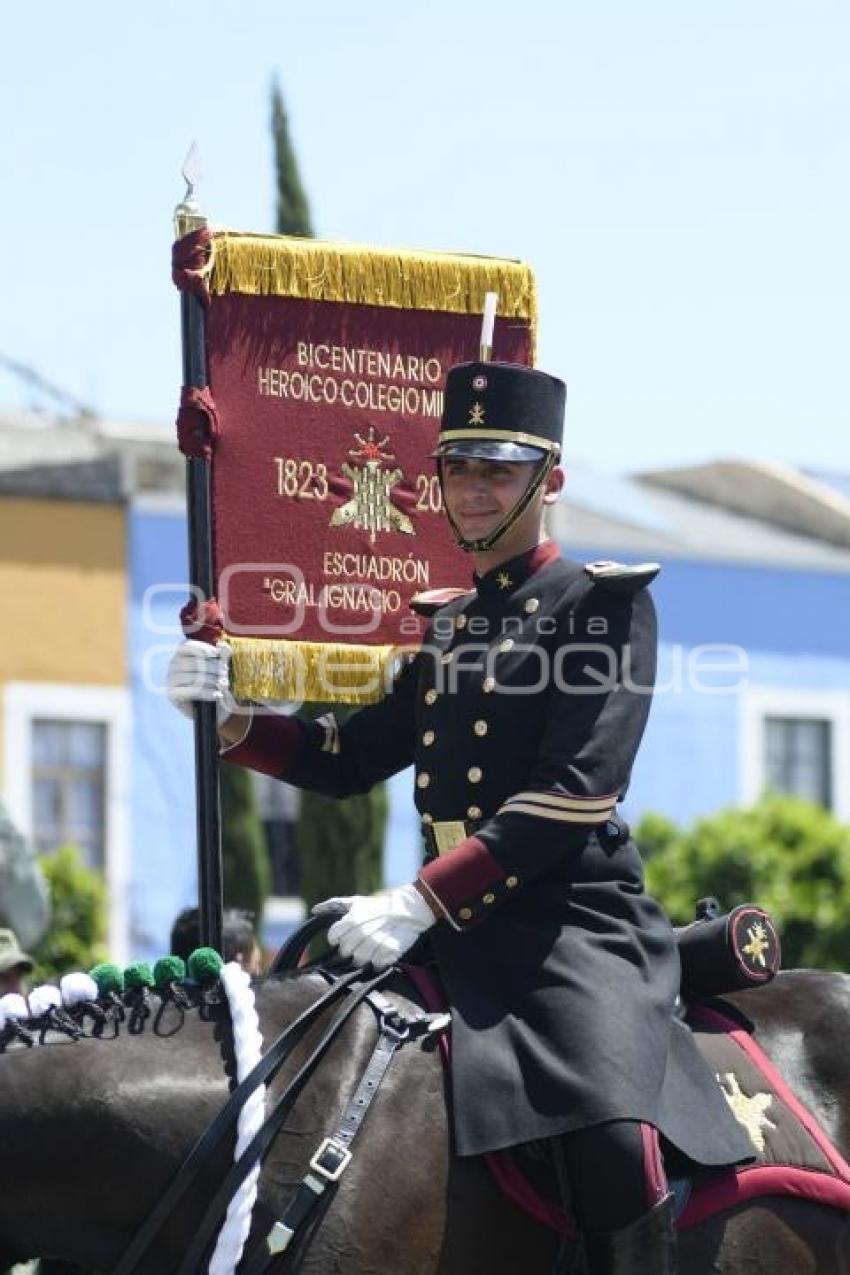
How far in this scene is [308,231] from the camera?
19.7m

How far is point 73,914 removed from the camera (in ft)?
73.2

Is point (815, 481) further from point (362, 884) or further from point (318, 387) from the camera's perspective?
point (318, 387)

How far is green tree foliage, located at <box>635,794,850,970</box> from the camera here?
76.4 feet

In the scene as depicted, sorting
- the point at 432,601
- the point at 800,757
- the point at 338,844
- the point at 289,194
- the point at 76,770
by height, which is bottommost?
the point at 800,757

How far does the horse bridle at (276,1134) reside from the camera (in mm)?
5219

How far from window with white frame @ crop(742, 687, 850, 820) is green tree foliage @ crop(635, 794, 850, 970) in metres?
3.81

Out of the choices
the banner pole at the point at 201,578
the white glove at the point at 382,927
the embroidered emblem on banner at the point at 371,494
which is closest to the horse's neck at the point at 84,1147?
the white glove at the point at 382,927

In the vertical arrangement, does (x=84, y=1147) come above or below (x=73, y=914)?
Result: above

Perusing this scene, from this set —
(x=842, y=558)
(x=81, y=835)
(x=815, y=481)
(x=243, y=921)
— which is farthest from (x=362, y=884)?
(x=815, y=481)

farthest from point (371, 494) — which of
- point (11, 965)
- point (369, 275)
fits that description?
point (11, 965)

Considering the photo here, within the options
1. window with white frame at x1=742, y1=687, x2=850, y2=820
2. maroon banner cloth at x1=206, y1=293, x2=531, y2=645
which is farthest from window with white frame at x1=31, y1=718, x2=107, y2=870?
maroon banner cloth at x1=206, y1=293, x2=531, y2=645

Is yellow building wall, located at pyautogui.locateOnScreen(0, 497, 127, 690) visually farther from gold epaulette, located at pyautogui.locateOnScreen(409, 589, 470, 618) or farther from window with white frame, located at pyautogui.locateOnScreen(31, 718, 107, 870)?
gold epaulette, located at pyautogui.locateOnScreen(409, 589, 470, 618)

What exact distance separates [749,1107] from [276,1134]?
3.73 feet

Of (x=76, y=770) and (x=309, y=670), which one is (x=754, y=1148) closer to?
(x=309, y=670)
